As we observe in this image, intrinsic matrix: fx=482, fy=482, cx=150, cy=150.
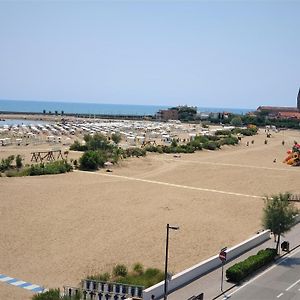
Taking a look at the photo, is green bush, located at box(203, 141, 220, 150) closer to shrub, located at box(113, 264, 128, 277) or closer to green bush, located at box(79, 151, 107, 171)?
green bush, located at box(79, 151, 107, 171)

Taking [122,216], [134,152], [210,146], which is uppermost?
[210,146]

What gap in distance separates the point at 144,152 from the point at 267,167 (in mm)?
12827

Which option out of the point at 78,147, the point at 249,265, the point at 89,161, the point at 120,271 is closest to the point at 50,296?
the point at 120,271

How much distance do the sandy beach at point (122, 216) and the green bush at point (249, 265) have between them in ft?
7.03

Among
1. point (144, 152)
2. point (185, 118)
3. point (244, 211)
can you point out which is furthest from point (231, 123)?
point (244, 211)

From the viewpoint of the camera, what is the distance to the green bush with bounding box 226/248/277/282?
644 inches

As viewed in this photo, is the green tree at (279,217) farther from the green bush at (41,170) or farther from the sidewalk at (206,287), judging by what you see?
the green bush at (41,170)

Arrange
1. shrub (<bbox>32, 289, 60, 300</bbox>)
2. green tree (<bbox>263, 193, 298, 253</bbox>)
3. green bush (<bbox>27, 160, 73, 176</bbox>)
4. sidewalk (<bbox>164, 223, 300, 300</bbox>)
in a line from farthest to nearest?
1. green bush (<bbox>27, 160, 73, 176</bbox>)
2. green tree (<bbox>263, 193, 298, 253</bbox>)
3. sidewalk (<bbox>164, 223, 300, 300</bbox>)
4. shrub (<bbox>32, 289, 60, 300</bbox>)

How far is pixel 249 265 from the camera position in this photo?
1698 centimetres

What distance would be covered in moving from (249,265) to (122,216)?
9512 mm

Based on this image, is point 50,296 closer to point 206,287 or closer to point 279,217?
point 206,287

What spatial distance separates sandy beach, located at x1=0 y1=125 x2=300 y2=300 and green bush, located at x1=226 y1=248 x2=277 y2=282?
2.14 meters

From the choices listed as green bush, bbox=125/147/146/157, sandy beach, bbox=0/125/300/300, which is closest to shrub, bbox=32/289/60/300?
sandy beach, bbox=0/125/300/300

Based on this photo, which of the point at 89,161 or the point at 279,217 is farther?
the point at 89,161
